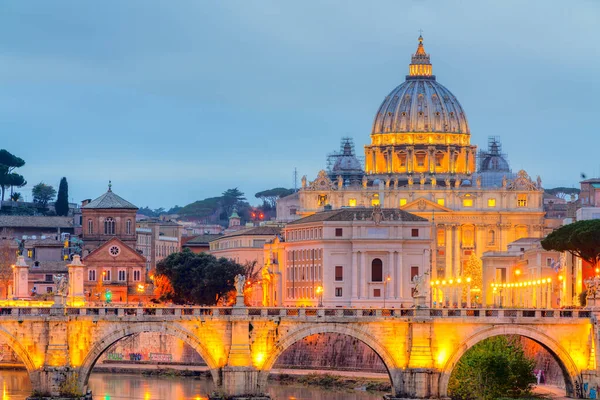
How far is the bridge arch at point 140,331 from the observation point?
89.3 meters

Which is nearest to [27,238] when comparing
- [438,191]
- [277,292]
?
[277,292]

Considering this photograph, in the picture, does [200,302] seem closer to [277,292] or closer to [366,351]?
[277,292]

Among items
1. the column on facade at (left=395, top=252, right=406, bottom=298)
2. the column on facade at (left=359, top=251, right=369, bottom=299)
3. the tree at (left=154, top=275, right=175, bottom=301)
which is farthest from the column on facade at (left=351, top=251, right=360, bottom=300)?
the tree at (left=154, top=275, right=175, bottom=301)

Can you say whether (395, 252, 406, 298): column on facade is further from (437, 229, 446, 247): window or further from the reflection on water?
(437, 229, 446, 247): window

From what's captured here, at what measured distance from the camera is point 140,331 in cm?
8950

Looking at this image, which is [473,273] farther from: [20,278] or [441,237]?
[20,278]

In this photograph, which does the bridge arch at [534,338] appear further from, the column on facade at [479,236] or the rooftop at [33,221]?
the column on facade at [479,236]

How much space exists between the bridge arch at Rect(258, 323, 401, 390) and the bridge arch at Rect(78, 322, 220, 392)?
2.21 metres

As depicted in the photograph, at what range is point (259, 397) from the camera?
291 ft

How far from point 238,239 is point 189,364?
61.7 m

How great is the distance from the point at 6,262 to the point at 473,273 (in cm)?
4111

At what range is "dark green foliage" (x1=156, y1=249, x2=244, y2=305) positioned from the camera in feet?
482

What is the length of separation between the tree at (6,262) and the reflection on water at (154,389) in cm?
2865

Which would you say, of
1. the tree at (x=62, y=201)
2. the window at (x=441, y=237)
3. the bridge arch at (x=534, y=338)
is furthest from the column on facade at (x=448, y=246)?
the bridge arch at (x=534, y=338)
